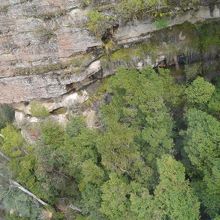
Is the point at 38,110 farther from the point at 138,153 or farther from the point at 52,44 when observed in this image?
the point at 138,153

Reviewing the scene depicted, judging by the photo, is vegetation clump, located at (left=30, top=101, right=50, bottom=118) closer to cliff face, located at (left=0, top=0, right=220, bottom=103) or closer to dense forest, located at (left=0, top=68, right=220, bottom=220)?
cliff face, located at (left=0, top=0, right=220, bottom=103)

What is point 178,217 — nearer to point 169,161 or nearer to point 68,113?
point 169,161

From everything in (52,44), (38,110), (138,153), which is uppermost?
(52,44)

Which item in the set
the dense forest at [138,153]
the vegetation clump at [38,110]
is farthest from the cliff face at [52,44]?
the dense forest at [138,153]

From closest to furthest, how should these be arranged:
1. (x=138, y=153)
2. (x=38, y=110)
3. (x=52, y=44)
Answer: (x=138, y=153), (x=52, y=44), (x=38, y=110)

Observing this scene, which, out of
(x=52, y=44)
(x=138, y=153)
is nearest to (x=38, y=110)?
(x=52, y=44)

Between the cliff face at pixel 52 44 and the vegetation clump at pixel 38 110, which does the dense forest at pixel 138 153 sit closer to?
the vegetation clump at pixel 38 110

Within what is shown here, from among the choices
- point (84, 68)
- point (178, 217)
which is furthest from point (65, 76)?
point (178, 217)

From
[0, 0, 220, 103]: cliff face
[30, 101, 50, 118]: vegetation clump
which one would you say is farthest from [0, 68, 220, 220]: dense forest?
[0, 0, 220, 103]: cliff face
